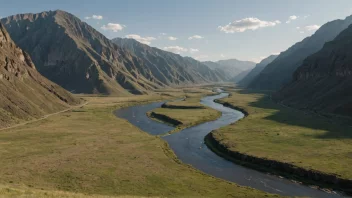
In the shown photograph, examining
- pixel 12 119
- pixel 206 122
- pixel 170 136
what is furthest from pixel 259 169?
pixel 12 119

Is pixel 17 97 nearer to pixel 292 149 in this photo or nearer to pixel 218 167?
pixel 218 167

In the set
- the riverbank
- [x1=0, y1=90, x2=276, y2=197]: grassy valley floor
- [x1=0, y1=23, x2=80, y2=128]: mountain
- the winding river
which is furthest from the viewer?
[x1=0, y1=23, x2=80, y2=128]: mountain

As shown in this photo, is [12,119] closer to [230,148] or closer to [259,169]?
[230,148]

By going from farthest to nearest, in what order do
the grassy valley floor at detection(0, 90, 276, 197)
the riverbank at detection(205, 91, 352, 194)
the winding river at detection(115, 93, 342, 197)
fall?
the riverbank at detection(205, 91, 352, 194), the winding river at detection(115, 93, 342, 197), the grassy valley floor at detection(0, 90, 276, 197)

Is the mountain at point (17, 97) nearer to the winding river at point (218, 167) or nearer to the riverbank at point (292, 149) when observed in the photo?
the winding river at point (218, 167)

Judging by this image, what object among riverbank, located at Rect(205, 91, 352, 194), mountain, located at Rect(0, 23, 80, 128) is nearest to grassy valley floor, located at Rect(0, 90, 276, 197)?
riverbank, located at Rect(205, 91, 352, 194)

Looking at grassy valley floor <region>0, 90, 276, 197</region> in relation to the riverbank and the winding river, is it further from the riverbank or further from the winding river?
the riverbank

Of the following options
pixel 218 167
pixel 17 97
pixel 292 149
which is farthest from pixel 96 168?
pixel 17 97
